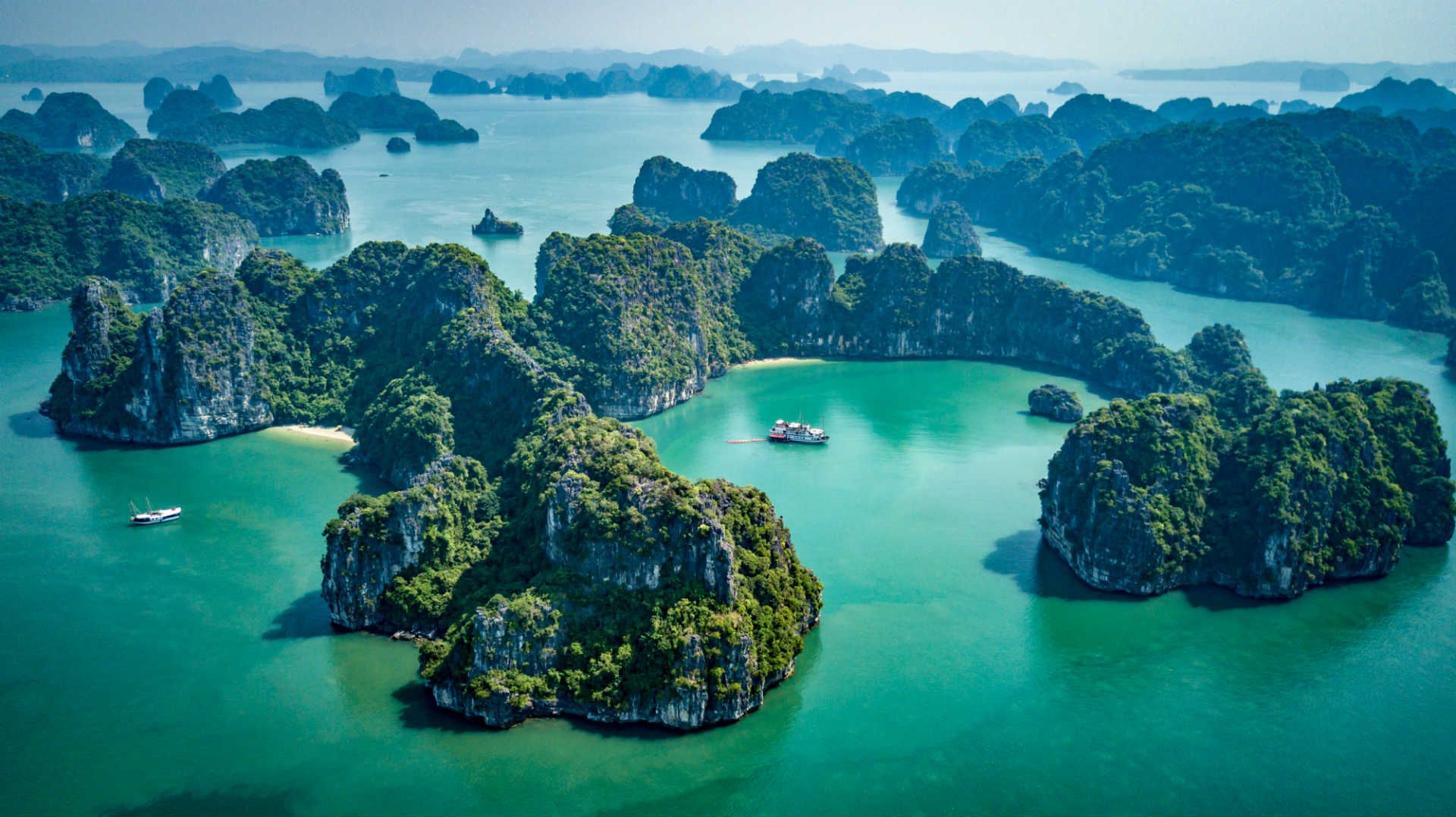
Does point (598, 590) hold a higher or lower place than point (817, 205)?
lower

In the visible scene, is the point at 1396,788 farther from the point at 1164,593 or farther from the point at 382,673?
the point at 382,673

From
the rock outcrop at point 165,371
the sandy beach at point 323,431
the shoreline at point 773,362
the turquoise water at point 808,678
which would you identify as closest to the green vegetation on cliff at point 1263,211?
the shoreline at point 773,362

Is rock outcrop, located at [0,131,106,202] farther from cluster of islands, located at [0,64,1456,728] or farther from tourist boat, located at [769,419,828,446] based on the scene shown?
tourist boat, located at [769,419,828,446]

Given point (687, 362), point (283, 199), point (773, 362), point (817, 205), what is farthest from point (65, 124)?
point (687, 362)

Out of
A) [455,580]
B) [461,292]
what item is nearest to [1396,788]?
[455,580]

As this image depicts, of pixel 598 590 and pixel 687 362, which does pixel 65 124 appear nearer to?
pixel 687 362

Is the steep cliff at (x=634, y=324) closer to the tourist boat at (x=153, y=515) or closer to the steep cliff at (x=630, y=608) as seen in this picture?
the tourist boat at (x=153, y=515)
